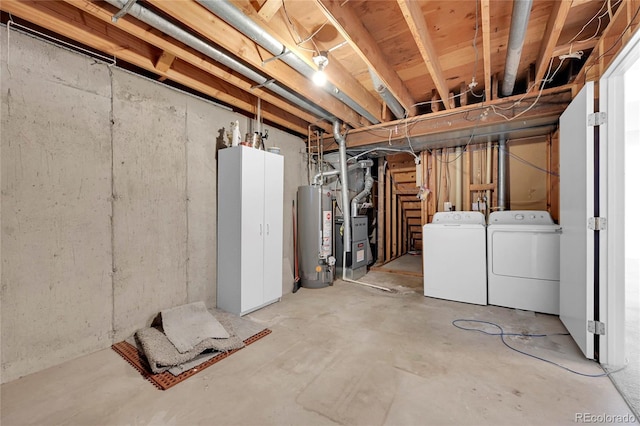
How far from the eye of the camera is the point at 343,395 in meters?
1.53

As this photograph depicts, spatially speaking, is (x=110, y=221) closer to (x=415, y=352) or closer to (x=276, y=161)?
(x=276, y=161)

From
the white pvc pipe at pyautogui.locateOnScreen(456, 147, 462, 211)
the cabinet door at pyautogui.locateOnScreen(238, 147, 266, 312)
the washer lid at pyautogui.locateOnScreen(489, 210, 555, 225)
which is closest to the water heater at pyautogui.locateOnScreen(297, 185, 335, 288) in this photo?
the cabinet door at pyautogui.locateOnScreen(238, 147, 266, 312)

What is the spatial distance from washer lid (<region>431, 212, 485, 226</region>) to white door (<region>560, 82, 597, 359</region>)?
91cm

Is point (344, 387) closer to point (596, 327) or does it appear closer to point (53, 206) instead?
point (596, 327)

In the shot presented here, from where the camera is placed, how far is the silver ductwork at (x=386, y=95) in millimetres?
2417

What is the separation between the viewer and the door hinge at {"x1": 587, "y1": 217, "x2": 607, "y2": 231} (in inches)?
70.2

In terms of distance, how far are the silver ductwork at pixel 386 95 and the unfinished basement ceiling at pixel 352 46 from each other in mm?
28

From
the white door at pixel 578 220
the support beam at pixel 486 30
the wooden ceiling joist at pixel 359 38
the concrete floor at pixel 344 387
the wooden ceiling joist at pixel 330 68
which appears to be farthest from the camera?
the white door at pixel 578 220

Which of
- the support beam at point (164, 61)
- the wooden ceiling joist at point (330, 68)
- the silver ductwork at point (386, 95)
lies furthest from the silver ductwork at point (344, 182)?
the support beam at point (164, 61)

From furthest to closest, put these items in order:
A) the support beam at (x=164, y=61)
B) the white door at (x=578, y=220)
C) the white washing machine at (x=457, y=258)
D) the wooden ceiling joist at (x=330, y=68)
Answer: the white washing machine at (x=457, y=258) → the support beam at (x=164, y=61) → the white door at (x=578, y=220) → the wooden ceiling joist at (x=330, y=68)

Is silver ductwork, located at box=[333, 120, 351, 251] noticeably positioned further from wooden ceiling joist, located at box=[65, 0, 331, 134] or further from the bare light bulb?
the bare light bulb

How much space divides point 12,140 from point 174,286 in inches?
60.9

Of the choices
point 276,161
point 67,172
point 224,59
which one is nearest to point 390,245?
point 276,161

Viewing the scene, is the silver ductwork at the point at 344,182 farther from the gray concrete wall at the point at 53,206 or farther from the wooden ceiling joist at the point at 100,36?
the gray concrete wall at the point at 53,206
